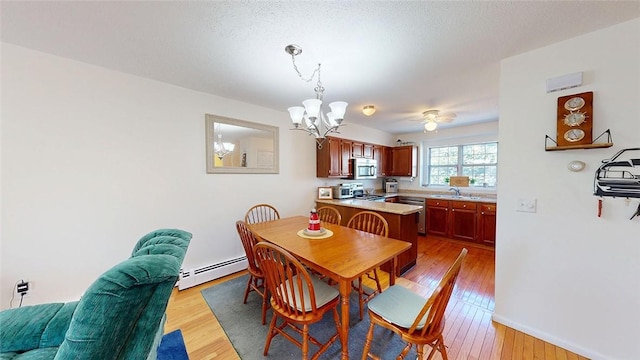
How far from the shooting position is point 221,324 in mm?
1954

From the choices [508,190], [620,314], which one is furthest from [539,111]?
[620,314]

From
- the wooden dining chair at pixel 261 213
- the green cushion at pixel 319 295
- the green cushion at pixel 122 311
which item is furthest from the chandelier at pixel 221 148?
the green cushion at pixel 122 311

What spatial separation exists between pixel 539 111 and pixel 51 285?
4.48 m

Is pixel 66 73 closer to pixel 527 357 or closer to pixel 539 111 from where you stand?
pixel 539 111

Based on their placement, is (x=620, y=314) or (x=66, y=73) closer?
(x=620, y=314)

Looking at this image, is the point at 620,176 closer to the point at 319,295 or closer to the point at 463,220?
the point at 319,295

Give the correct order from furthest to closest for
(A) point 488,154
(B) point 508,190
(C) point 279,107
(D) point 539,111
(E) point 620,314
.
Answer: (A) point 488,154
(C) point 279,107
(B) point 508,190
(D) point 539,111
(E) point 620,314

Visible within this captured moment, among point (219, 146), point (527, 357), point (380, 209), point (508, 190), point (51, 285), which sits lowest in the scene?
point (527, 357)

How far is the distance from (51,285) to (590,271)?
14.5 feet

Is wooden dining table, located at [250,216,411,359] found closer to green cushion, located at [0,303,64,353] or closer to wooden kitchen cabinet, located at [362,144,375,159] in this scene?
green cushion, located at [0,303,64,353]

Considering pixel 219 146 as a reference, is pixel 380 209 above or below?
below

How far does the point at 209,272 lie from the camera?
107 inches

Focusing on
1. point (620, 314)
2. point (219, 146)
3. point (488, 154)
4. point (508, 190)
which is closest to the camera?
point (620, 314)

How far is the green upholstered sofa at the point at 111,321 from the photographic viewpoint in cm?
74
